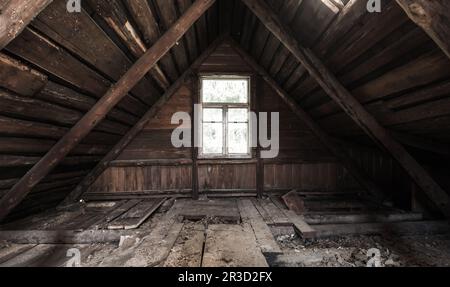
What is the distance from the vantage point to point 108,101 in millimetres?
2141

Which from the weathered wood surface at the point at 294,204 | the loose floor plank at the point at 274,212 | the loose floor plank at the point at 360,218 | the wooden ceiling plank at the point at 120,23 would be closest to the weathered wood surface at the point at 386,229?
the loose floor plank at the point at 360,218

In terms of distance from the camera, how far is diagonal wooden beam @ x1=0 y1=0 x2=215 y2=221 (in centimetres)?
207

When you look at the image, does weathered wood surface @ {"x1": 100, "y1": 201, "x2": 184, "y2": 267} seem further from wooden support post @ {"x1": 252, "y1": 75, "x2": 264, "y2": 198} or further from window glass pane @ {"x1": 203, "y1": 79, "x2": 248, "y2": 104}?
window glass pane @ {"x1": 203, "y1": 79, "x2": 248, "y2": 104}

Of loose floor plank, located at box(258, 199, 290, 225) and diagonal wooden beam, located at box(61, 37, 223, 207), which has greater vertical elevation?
diagonal wooden beam, located at box(61, 37, 223, 207)

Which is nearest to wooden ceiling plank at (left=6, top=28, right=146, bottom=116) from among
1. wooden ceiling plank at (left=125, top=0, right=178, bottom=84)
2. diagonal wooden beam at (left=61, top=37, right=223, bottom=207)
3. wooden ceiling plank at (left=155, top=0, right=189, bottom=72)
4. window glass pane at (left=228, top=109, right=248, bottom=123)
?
wooden ceiling plank at (left=125, top=0, right=178, bottom=84)

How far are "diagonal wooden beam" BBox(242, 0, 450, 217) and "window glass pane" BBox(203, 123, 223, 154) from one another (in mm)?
1945

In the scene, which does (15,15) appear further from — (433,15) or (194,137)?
(194,137)

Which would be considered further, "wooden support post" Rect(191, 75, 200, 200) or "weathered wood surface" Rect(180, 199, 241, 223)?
"wooden support post" Rect(191, 75, 200, 200)

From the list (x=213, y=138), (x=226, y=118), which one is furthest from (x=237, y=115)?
(x=213, y=138)

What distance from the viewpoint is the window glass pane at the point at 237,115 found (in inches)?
156

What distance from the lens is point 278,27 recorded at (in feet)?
7.75

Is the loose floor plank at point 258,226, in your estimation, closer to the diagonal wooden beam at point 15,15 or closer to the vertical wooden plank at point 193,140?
the vertical wooden plank at point 193,140
